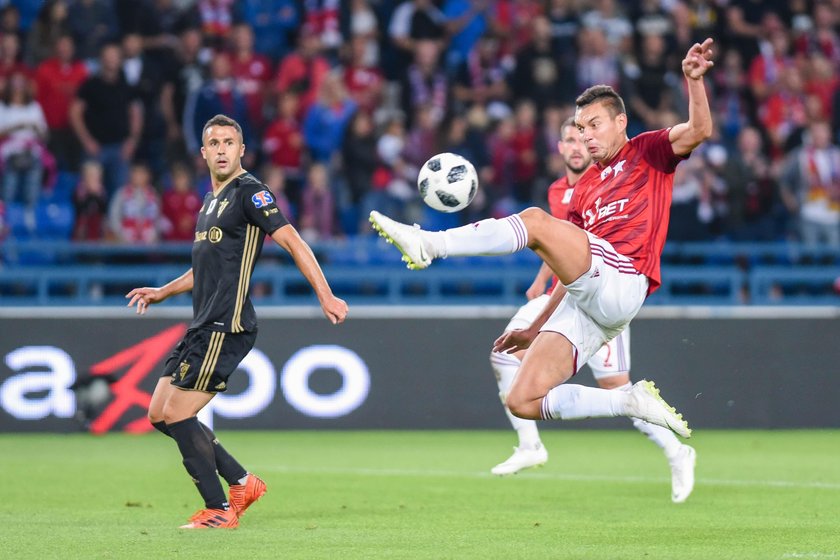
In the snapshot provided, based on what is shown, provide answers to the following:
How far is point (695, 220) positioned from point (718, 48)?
3.72 meters

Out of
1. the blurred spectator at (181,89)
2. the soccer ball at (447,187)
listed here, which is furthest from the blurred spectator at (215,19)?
the soccer ball at (447,187)

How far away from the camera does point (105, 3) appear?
55.3 ft

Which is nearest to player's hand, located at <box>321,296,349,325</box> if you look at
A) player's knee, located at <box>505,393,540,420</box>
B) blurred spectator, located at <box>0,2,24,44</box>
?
player's knee, located at <box>505,393,540,420</box>

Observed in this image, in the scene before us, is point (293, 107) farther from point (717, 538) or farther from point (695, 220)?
point (717, 538)

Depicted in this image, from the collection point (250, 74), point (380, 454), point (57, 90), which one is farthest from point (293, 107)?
point (380, 454)

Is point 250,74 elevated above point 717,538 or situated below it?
above

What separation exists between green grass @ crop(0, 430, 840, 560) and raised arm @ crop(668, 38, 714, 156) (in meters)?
1.99

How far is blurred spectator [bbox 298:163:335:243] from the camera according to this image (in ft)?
49.7

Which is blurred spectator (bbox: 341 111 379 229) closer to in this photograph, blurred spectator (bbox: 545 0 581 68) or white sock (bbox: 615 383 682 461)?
blurred spectator (bbox: 545 0 581 68)

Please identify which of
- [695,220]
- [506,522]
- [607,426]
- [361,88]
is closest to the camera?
[506,522]

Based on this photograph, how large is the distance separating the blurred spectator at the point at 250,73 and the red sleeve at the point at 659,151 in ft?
31.4

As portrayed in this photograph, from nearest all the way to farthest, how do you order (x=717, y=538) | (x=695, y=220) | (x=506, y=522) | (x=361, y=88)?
(x=717, y=538), (x=506, y=522), (x=695, y=220), (x=361, y=88)

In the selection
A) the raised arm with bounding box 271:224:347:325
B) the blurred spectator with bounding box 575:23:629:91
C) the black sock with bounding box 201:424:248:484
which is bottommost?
the black sock with bounding box 201:424:248:484

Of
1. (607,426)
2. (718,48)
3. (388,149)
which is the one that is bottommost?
(607,426)
